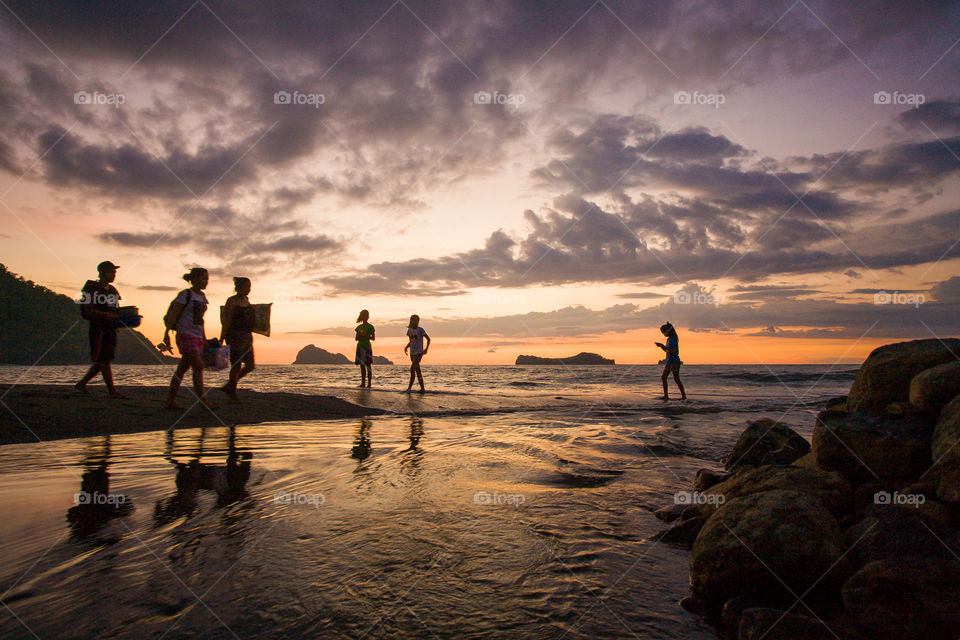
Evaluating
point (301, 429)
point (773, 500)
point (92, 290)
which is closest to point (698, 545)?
point (773, 500)

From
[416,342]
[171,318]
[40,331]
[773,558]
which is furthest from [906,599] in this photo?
[40,331]

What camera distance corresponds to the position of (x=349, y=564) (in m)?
2.69

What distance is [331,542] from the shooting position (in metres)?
3.00

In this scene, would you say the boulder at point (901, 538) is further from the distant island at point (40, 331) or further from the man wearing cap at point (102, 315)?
the distant island at point (40, 331)

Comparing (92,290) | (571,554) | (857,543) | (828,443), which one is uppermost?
(92,290)

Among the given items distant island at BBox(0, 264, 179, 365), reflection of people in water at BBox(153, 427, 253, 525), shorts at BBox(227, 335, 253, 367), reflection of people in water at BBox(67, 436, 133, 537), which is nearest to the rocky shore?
reflection of people in water at BBox(153, 427, 253, 525)

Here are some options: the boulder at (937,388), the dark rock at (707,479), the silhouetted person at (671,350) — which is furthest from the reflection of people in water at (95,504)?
the silhouetted person at (671,350)

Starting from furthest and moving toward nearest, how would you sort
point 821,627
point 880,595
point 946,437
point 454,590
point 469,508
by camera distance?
A: point 469,508, point 946,437, point 454,590, point 880,595, point 821,627

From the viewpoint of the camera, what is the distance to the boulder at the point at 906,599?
Answer: 2.01 m

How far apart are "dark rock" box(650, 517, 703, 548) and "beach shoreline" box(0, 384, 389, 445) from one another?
7.24 meters

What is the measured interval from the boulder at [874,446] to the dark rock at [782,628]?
247cm

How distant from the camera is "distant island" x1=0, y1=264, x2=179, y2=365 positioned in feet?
217

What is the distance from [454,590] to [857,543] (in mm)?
2440

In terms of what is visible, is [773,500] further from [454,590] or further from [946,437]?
[454,590]
